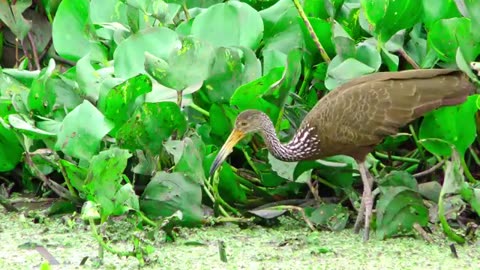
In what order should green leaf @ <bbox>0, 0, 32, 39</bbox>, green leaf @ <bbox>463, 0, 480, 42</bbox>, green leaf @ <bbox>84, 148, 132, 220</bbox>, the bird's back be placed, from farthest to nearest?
green leaf @ <bbox>0, 0, 32, 39</bbox>, the bird's back, green leaf @ <bbox>463, 0, 480, 42</bbox>, green leaf @ <bbox>84, 148, 132, 220</bbox>

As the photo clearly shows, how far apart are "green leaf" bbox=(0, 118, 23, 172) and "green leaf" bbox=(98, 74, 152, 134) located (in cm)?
75

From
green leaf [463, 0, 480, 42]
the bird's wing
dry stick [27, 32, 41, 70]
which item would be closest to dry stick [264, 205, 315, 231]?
the bird's wing

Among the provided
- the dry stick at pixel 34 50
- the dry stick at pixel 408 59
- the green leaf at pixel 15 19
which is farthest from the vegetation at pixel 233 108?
the dry stick at pixel 34 50

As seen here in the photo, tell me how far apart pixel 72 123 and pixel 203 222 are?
0.70 metres

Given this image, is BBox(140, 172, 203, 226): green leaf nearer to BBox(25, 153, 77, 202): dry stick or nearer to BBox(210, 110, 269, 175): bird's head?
BBox(210, 110, 269, 175): bird's head

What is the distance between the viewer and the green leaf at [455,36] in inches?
194

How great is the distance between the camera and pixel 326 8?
5.27 metres

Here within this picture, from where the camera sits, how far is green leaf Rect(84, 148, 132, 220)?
14.5ft

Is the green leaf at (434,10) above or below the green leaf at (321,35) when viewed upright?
above

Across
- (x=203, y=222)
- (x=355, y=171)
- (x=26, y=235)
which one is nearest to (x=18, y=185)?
(x=26, y=235)

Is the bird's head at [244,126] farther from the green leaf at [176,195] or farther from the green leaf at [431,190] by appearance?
the green leaf at [431,190]

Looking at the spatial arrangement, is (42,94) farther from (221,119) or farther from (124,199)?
(124,199)

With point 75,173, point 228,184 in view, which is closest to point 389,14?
point 228,184

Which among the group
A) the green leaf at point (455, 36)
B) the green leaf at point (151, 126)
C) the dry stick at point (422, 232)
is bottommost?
the dry stick at point (422, 232)
